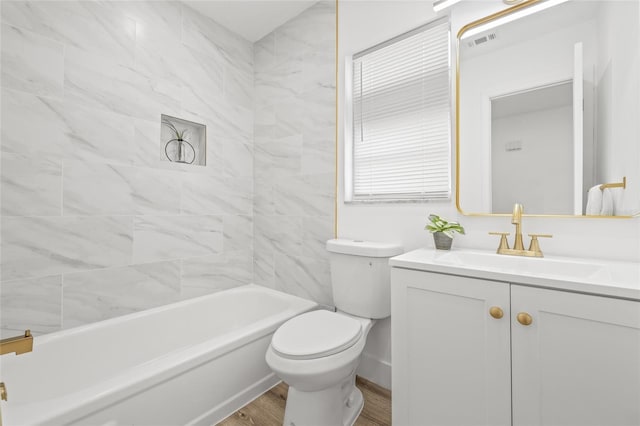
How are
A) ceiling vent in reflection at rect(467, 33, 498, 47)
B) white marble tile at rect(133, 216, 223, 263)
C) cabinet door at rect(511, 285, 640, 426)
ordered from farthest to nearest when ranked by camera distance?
white marble tile at rect(133, 216, 223, 263) → ceiling vent in reflection at rect(467, 33, 498, 47) → cabinet door at rect(511, 285, 640, 426)

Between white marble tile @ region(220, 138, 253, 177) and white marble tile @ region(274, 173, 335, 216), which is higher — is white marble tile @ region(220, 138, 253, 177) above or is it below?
above

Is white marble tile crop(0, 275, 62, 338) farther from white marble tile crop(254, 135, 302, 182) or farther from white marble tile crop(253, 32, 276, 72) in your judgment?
white marble tile crop(253, 32, 276, 72)

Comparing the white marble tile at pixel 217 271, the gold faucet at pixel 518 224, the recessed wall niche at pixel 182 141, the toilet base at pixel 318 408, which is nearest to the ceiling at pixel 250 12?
the recessed wall niche at pixel 182 141

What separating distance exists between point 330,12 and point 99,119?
1.58 meters

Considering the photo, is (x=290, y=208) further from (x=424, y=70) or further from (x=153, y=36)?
(x=153, y=36)

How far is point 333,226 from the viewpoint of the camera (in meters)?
1.91

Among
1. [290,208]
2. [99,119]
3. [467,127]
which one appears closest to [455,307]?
[467,127]

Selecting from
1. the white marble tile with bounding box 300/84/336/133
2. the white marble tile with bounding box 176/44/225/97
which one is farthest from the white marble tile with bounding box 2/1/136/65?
the white marble tile with bounding box 300/84/336/133

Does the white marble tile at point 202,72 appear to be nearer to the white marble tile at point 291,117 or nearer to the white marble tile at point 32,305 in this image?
the white marble tile at point 291,117

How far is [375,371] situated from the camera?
1721mm

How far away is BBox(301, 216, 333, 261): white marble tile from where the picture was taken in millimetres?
1938

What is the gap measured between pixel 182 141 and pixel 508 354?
7.15ft

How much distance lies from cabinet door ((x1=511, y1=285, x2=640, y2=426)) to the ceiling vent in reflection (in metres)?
1.16

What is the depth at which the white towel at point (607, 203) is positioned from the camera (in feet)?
3.58
